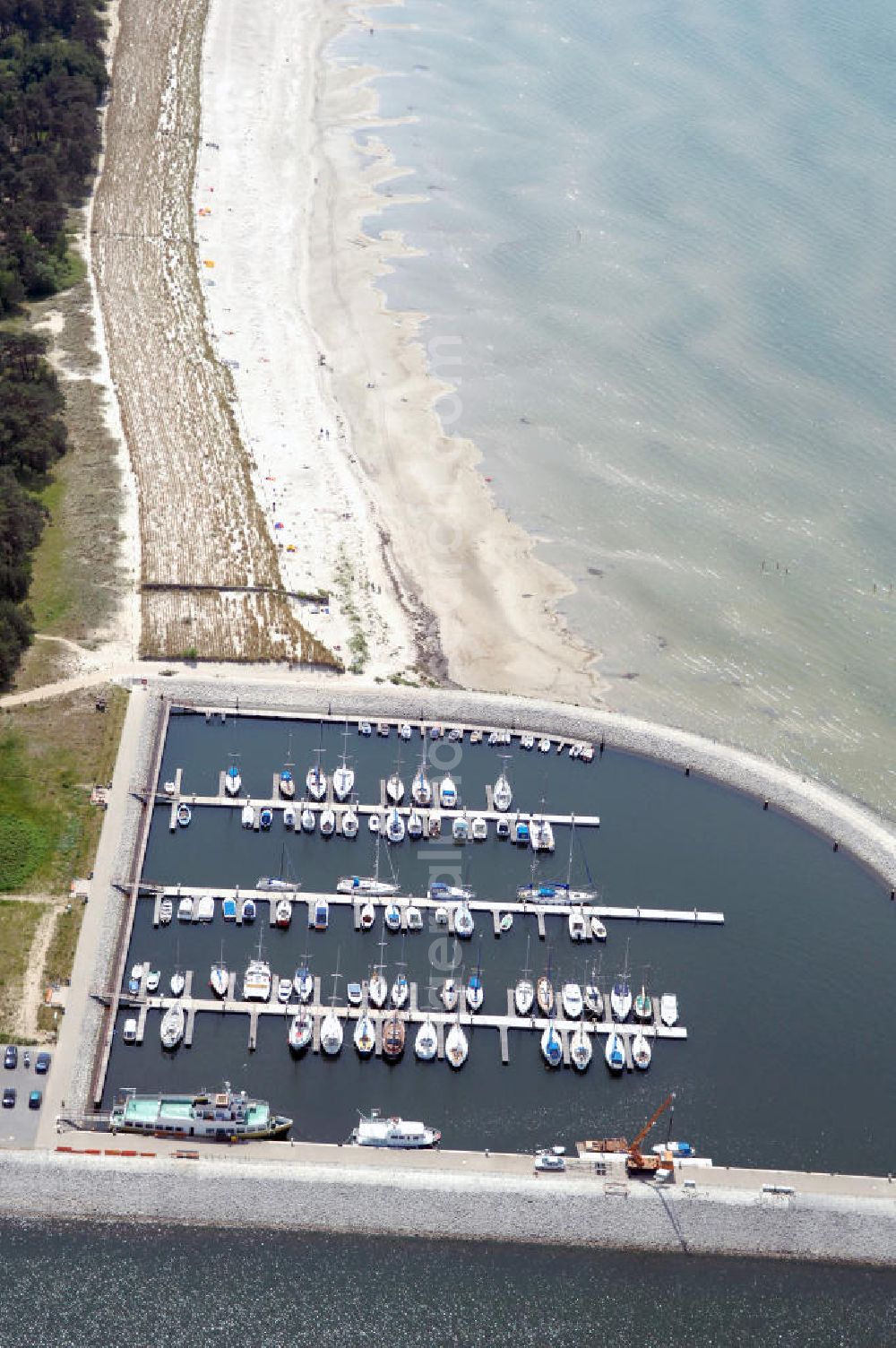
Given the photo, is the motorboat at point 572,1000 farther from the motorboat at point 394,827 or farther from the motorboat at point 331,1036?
the motorboat at point 394,827

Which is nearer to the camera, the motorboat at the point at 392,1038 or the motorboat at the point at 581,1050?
the motorboat at the point at 392,1038

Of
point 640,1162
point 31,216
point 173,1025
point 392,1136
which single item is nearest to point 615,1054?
point 640,1162

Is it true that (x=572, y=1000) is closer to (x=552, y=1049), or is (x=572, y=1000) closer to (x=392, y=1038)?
(x=552, y=1049)

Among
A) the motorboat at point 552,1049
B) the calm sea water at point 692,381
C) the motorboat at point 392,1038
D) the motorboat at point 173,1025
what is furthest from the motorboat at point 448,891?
the calm sea water at point 692,381

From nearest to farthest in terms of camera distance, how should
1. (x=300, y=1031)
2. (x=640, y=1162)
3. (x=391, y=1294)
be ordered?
(x=391, y=1294)
(x=640, y=1162)
(x=300, y=1031)

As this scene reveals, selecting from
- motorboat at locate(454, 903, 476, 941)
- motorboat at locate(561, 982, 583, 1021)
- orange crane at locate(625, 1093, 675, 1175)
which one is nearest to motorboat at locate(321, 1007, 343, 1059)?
motorboat at locate(454, 903, 476, 941)

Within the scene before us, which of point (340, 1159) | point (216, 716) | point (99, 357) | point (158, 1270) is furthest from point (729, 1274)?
point (99, 357)
